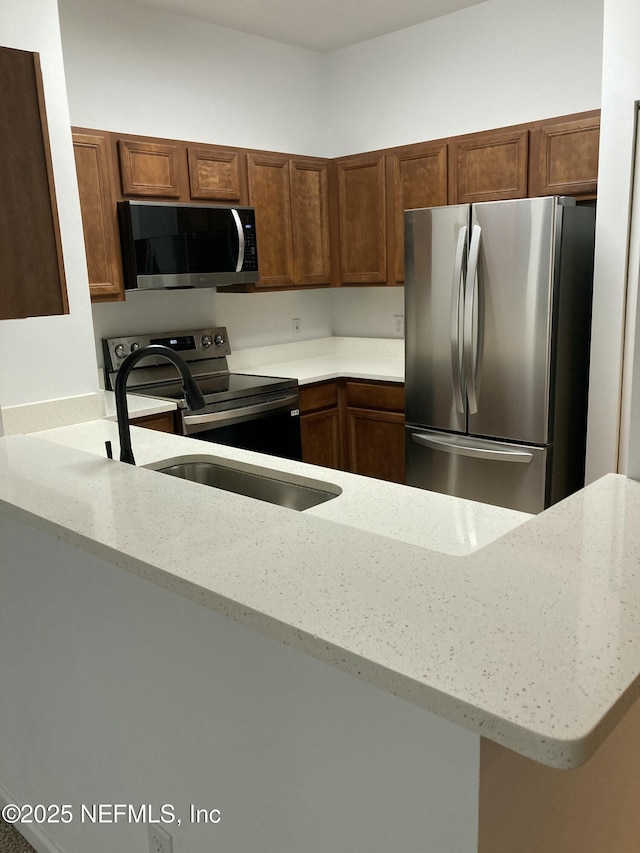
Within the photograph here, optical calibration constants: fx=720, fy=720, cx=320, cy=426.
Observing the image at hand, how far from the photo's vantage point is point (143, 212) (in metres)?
3.38

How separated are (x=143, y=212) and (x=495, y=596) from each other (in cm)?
293

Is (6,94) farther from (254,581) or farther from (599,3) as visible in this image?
(599,3)

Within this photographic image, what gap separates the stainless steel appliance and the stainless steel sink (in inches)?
47.3

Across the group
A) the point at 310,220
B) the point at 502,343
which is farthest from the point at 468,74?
the point at 502,343

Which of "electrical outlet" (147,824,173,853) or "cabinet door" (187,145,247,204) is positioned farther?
"cabinet door" (187,145,247,204)

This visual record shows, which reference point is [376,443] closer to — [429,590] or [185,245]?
[185,245]

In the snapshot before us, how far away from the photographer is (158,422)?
322 centimetres

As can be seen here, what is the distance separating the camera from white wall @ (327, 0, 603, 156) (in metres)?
3.60

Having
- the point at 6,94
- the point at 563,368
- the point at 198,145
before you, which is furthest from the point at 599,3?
the point at 6,94

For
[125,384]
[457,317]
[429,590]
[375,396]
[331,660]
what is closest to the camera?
[331,660]

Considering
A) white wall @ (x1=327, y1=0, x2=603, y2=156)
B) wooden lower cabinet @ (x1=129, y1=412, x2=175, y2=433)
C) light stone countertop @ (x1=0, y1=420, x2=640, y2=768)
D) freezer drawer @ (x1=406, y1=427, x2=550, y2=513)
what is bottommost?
freezer drawer @ (x1=406, y1=427, x2=550, y2=513)

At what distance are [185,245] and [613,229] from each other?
77.8 inches

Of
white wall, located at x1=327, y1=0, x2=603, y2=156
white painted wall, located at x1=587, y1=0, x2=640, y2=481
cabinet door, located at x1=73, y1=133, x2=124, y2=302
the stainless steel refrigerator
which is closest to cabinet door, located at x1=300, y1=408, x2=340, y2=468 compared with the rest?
the stainless steel refrigerator

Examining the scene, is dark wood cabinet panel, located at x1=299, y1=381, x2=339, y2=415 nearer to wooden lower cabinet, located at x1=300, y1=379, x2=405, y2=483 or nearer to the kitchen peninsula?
wooden lower cabinet, located at x1=300, y1=379, x2=405, y2=483
